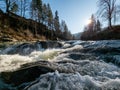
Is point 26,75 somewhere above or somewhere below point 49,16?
below

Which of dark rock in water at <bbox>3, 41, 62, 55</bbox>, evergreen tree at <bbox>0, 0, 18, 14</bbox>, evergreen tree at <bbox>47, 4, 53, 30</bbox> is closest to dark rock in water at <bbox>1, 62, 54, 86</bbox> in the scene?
dark rock in water at <bbox>3, 41, 62, 55</bbox>

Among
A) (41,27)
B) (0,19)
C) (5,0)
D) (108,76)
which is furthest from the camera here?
(41,27)

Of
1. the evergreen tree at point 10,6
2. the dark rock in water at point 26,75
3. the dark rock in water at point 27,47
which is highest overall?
the evergreen tree at point 10,6

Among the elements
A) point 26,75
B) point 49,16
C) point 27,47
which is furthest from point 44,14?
point 26,75

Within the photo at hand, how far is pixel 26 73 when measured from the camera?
7.08 meters

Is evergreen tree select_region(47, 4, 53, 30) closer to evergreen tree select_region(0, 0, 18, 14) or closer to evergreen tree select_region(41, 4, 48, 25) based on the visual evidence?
evergreen tree select_region(41, 4, 48, 25)

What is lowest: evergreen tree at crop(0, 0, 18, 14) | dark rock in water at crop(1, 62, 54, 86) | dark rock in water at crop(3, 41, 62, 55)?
dark rock in water at crop(1, 62, 54, 86)

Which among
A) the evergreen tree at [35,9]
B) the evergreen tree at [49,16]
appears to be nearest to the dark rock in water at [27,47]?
the evergreen tree at [35,9]

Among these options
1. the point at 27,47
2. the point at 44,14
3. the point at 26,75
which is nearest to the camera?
the point at 26,75

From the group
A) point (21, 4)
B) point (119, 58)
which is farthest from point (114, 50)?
point (21, 4)

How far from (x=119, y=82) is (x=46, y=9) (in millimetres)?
63036

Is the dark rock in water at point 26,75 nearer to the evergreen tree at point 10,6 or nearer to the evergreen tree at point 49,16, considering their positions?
the evergreen tree at point 10,6

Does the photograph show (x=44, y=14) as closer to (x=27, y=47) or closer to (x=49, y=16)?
(x=49, y=16)

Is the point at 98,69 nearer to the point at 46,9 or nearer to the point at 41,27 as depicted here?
the point at 41,27
